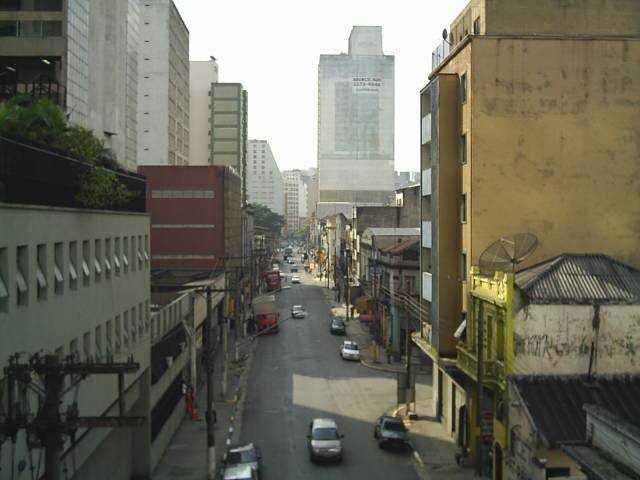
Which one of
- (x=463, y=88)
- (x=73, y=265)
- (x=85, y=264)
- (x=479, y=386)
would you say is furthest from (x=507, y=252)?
(x=73, y=265)

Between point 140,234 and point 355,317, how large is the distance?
6108 cm

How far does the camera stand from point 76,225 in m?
20.9

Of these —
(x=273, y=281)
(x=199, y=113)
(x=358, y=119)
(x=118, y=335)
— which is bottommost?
(x=273, y=281)

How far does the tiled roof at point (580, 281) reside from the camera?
90.3 feet

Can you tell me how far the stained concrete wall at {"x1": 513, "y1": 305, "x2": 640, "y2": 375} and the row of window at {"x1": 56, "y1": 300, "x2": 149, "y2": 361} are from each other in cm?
1387

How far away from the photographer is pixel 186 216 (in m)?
71.4

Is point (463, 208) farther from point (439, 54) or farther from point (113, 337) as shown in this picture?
point (113, 337)

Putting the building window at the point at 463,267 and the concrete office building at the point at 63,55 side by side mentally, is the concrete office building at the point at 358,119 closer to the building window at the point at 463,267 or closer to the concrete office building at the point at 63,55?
the concrete office building at the point at 63,55

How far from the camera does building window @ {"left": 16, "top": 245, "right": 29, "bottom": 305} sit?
54.6 feet

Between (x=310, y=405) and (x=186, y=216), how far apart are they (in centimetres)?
3187

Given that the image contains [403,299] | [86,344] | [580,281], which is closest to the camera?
[86,344]

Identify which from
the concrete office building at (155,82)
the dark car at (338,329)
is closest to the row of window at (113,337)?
the dark car at (338,329)

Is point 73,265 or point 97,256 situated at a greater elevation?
point 97,256

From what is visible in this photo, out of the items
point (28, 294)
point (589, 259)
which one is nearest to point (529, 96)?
point (589, 259)
